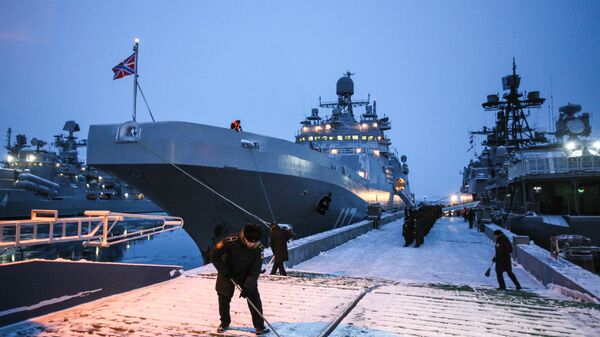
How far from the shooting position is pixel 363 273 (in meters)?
10.9

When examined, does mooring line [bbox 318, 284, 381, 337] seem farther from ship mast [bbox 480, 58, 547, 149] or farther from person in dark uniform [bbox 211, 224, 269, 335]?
ship mast [bbox 480, 58, 547, 149]

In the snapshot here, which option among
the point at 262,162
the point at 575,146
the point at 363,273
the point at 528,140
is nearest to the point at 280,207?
the point at 262,162

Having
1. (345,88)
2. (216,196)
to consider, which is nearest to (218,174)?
(216,196)

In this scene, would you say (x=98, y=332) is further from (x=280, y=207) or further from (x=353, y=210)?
(x=353, y=210)

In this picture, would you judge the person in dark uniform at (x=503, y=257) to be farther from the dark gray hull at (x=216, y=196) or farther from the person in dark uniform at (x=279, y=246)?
the dark gray hull at (x=216, y=196)

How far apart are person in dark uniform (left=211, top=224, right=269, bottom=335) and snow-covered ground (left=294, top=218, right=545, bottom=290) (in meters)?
5.08

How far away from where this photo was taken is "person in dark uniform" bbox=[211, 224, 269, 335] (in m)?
4.70

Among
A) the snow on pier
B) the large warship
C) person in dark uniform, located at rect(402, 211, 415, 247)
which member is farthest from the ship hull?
the large warship

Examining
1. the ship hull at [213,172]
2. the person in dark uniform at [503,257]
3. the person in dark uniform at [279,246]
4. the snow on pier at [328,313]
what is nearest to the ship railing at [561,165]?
the ship hull at [213,172]

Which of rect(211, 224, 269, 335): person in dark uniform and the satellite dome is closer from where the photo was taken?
rect(211, 224, 269, 335): person in dark uniform

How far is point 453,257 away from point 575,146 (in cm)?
2467

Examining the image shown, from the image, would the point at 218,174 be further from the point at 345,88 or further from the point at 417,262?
the point at 345,88

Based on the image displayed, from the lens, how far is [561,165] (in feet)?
81.5

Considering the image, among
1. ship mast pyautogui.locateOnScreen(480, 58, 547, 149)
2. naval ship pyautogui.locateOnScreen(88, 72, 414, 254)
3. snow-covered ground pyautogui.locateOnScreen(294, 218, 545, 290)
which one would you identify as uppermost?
ship mast pyautogui.locateOnScreen(480, 58, 547, 149)
